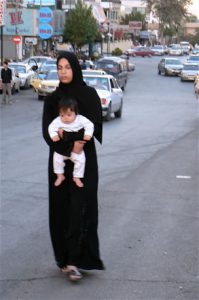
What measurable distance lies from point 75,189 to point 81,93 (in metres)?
0.78

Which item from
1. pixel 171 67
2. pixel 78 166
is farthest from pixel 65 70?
pixel 171 67

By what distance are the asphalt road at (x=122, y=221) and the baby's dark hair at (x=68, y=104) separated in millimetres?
1453

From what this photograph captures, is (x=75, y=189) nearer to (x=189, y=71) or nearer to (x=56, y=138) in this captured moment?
(x=56, y=138)

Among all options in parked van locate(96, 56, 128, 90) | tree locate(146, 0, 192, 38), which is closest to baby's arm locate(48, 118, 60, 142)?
parked van locate(96, 56, 128, 90)

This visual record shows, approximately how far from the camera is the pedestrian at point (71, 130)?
18.3 feet

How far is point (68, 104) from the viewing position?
5.49 m

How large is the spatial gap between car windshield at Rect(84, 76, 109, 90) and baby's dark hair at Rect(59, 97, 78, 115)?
1824 cm

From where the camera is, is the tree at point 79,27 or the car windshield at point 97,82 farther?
the tree at point 79,27

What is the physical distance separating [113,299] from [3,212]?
333 centimetres

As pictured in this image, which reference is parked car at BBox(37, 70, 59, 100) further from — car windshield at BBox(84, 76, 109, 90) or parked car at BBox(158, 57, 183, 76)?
parked car at BBox(158, 57, 183, 76)

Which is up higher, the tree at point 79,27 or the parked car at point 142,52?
the tree at point 79,27

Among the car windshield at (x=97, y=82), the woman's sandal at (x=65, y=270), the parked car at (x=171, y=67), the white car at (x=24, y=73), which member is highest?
the woman's sandal at (x=65, y=270)

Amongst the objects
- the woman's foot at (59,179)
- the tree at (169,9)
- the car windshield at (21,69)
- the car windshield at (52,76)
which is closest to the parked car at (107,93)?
the car windshield at (52,76)

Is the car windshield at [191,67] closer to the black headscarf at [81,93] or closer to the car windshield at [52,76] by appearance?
the car windshield at [52,76]
